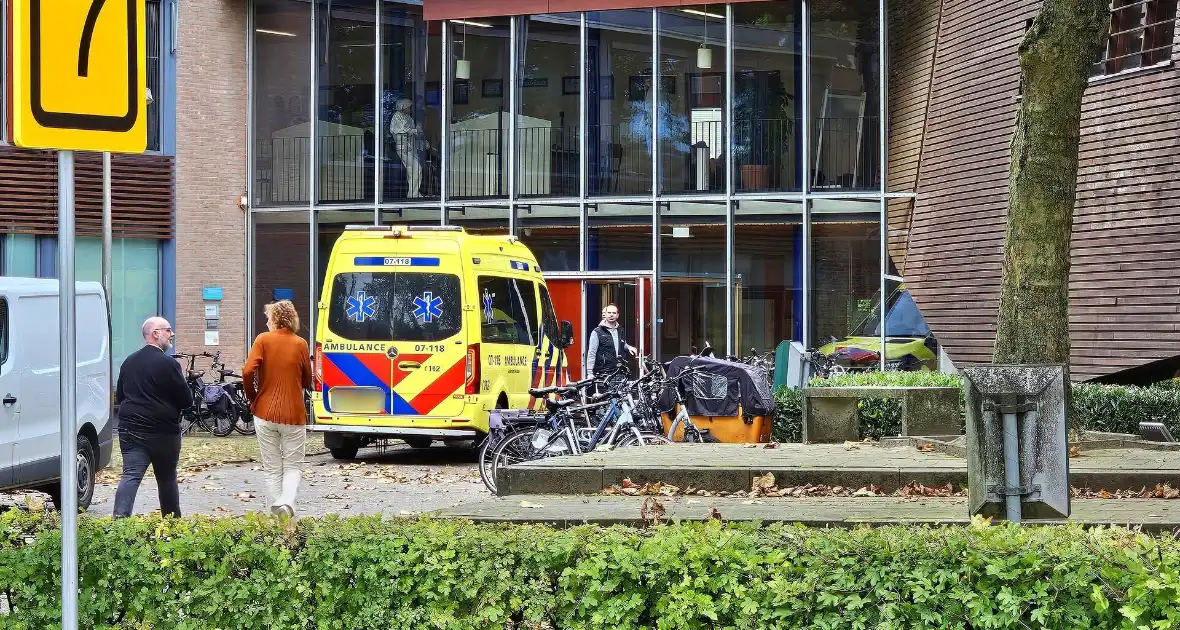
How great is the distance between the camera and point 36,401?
12.0 meters

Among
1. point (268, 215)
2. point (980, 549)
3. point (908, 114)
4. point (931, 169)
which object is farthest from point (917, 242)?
point (980, 549)

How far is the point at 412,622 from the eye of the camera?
17.0 feet

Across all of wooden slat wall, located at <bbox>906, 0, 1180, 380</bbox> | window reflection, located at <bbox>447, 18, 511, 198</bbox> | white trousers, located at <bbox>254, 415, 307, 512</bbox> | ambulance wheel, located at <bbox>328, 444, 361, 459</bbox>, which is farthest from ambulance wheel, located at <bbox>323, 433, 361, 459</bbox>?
window reflection, located at <bbox>447, 18, 511, 198</bbox>

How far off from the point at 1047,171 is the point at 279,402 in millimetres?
5805

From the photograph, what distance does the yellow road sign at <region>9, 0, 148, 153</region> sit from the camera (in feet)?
13.6

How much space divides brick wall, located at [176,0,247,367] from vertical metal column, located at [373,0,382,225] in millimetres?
2466

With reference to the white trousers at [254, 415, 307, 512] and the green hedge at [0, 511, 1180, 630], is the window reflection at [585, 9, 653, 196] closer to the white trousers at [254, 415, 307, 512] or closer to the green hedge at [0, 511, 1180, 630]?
the white trousers at [254, 415, 307, 512]

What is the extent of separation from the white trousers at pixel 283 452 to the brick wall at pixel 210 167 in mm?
14439

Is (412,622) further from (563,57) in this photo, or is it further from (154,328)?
(563,57)

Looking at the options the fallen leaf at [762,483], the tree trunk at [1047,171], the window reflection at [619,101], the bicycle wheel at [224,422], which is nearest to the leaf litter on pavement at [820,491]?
the fallen leaf at [762,483]

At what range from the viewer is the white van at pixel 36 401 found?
11.6 metres

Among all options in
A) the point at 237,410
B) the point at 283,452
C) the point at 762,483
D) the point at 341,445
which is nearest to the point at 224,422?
the point at 237,410

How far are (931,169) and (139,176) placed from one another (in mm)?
13291

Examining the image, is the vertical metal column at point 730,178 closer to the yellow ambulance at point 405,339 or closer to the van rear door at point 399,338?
the yellow ambulance at point 405,339
